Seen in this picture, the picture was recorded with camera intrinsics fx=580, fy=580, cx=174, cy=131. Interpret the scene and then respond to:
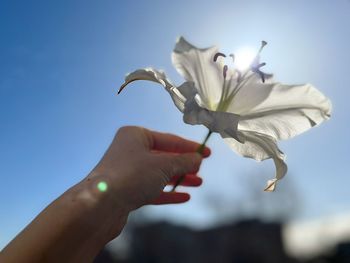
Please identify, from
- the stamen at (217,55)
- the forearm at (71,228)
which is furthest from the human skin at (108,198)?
the stamen at (217,55)

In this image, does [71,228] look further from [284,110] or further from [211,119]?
[284,110]

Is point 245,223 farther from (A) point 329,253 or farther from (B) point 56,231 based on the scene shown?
(B) point 56,231

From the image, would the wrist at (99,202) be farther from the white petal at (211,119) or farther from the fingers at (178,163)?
the white petal at (211,119)

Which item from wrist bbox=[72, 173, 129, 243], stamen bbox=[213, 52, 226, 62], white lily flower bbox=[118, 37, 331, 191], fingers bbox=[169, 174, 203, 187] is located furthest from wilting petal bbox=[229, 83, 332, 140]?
wrist bbox=[72, 173, 129, 243]

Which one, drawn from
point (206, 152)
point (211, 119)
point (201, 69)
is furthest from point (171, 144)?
point (211, 119)

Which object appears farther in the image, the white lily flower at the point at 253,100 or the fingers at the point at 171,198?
the fingers at the point at 171,198

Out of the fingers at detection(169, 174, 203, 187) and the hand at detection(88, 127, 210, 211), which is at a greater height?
the hand at detection(88, 127, 210, 211)

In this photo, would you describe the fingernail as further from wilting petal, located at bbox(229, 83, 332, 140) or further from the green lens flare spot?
the green lens flare spot
